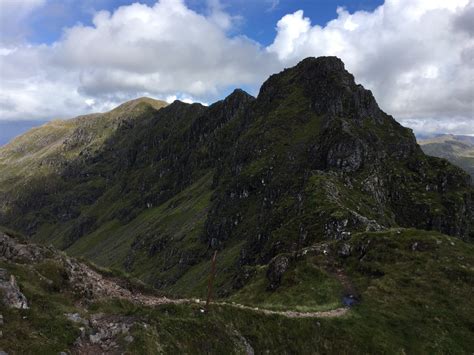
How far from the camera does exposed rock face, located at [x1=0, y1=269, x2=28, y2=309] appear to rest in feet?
81.7

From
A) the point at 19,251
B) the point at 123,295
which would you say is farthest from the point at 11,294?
the point at 123,295

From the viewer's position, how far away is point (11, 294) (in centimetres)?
2544

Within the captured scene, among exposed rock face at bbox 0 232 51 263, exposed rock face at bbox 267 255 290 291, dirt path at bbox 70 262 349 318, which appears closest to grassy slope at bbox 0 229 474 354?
dirt path at bbox 70 262 349 318

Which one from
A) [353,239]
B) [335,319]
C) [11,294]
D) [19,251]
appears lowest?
[335,319]

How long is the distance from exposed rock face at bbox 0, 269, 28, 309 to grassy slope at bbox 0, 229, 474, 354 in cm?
76

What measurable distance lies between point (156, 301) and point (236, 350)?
8.50 meters

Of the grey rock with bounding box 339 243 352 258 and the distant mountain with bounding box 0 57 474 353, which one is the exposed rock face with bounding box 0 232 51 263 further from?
the grey rock with bounding box 339 243 352 258

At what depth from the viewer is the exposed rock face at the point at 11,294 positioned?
81.7 ft

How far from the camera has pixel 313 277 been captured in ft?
165

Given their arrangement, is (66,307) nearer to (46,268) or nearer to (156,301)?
(46,268)

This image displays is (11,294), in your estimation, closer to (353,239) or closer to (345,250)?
(345,250)

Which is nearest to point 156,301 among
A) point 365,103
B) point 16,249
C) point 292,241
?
point 16,249

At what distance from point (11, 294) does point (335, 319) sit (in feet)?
88.8

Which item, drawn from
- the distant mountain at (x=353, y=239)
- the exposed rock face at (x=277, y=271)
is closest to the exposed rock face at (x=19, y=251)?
the distant mountain at (x=353, y=239)
